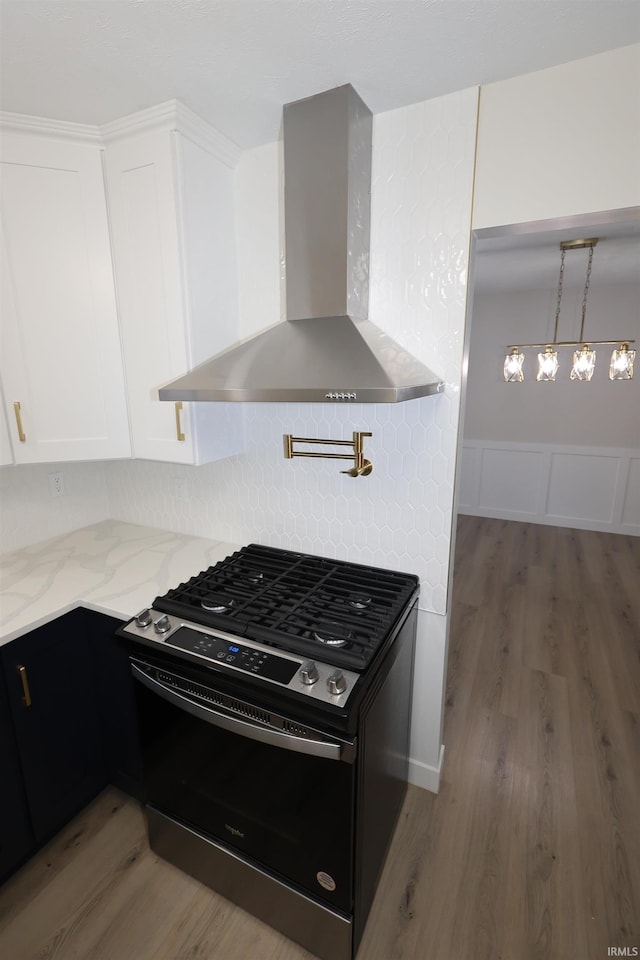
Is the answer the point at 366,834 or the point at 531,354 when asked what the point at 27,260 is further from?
the point at 531,354

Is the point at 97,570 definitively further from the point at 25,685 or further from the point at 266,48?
the point at 266,48

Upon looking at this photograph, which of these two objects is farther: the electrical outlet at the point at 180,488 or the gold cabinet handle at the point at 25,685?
the electrical outlet at the point at 180,488

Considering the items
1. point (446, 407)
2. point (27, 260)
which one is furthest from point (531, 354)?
point (27, 260)

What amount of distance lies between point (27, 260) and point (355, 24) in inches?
49.6

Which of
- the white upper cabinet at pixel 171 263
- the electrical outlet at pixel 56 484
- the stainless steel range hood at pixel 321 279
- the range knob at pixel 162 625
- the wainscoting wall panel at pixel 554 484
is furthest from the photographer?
the wainscoting wall panel at pixel 554 484

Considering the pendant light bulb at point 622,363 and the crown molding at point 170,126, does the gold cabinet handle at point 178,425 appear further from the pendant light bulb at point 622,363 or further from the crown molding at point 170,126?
the pendant light bulb at point 622,363

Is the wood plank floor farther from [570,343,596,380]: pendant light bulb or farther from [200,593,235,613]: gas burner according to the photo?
[570,343,596,380]: pendant light bulb

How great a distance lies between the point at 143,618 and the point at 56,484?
1131 millimetres

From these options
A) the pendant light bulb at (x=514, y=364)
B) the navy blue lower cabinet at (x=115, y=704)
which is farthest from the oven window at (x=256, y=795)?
the pendant light bulb at (x=514, y=364)

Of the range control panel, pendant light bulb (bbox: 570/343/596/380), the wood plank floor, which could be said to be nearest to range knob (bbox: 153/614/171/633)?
the range control panel

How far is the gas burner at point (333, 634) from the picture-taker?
4.41ft

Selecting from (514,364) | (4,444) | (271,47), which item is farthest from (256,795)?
(514,364)

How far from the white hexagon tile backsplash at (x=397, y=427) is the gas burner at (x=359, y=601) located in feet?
0.86

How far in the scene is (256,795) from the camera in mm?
1353
